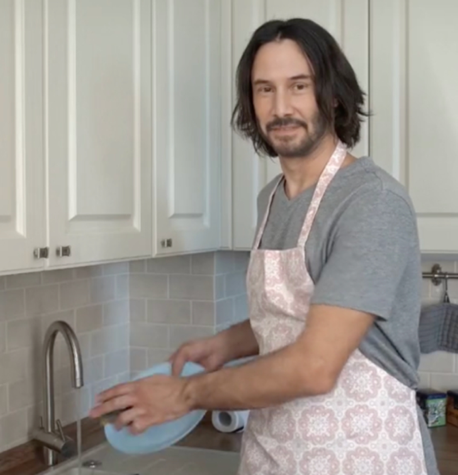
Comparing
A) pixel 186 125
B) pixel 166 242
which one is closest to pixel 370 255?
pixel 166 242

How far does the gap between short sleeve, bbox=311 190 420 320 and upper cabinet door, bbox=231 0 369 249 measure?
910mm

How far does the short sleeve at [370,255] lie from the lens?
4.24ft

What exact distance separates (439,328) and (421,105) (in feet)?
2.45

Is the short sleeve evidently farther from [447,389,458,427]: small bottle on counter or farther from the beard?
[447,389,458,427]: small bottle on counter

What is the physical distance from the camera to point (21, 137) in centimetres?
153

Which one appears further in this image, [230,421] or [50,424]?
[230,421]

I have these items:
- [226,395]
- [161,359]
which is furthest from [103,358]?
A: [226,395]

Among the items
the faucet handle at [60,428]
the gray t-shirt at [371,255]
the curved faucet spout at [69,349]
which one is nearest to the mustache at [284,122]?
the gray t-shirt at [371,255]

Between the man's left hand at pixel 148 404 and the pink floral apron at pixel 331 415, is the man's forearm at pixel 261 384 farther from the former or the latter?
the pink floral apron at pixel 331 415

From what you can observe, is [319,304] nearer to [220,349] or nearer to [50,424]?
[220,349]

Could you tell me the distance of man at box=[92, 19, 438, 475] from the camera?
1.30 metres

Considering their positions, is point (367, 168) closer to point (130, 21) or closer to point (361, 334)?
point (361, 334)

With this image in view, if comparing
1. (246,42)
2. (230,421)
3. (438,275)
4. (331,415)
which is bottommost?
(230,421)

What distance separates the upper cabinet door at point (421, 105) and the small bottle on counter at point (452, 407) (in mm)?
552
